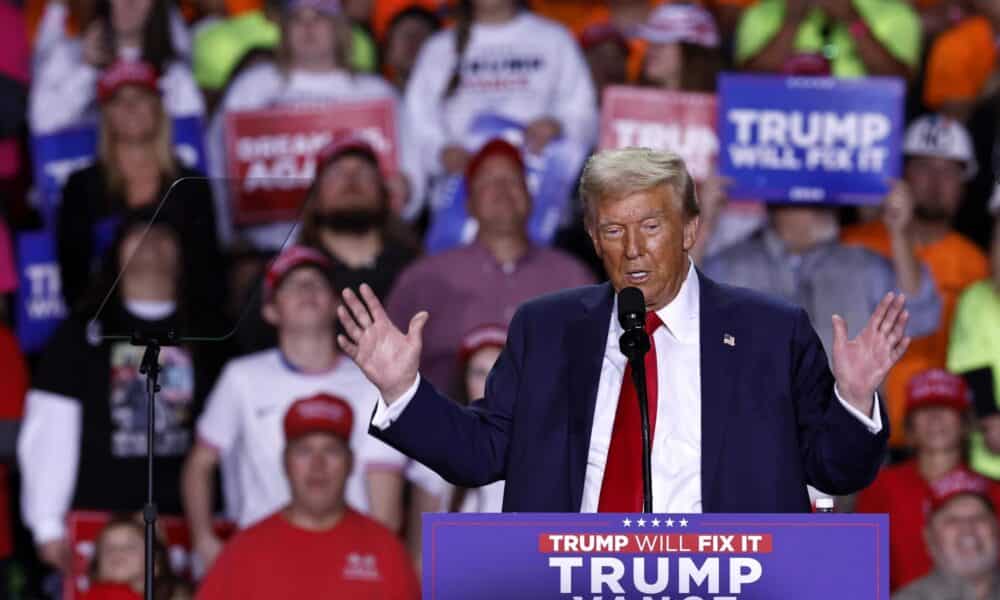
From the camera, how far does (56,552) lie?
7.27 meters

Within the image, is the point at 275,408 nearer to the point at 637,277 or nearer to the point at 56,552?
the point at 56,552

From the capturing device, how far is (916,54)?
841cm

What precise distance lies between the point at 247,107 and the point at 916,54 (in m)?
2.82

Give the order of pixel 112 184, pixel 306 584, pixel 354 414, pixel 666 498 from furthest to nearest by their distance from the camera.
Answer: pixel 112 184 < pixel 354 414 < pixel 306 584 < pixel 666 498

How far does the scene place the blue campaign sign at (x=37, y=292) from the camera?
826cm

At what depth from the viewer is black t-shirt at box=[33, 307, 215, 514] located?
727 cm

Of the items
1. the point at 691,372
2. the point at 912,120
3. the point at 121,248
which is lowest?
the point at 691,372

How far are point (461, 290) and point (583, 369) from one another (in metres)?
3.57

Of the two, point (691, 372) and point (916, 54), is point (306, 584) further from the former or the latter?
point (916, 54)

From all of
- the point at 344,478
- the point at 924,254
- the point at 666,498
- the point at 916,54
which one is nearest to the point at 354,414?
the point at 344,478

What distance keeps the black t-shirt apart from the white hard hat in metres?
2.93

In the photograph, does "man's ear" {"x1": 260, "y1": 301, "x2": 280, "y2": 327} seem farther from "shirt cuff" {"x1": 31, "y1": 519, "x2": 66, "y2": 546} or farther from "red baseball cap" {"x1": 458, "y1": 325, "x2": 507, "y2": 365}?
"shirt cuff" {"x1": 31, "y1": 519, "x2": 66, "y2": 546}

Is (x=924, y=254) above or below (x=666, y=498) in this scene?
above

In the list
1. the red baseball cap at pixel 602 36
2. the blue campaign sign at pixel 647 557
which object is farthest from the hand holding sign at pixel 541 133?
the blue campaign sign at pixel 647 557
